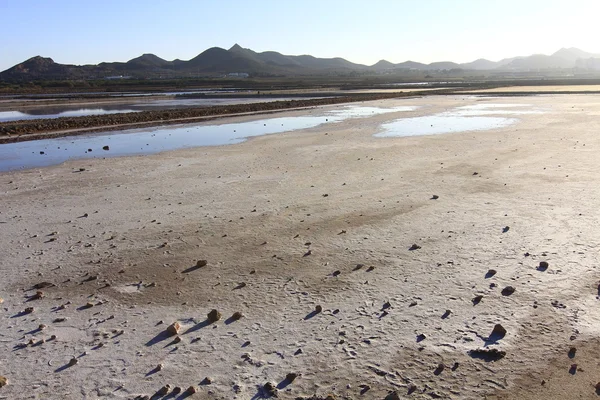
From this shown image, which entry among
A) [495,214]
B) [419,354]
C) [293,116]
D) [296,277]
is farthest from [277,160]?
[293,116]

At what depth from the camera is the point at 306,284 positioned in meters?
6.84

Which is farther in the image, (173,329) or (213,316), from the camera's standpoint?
(213,316)

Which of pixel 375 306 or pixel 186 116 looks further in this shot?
pixel 186 116

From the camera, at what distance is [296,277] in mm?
7090

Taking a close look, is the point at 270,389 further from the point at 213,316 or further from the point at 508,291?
the point at 508,291

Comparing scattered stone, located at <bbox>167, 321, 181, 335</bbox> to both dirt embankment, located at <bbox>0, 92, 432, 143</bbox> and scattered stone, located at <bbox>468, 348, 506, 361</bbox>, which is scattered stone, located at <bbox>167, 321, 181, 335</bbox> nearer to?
scattered stone, located at <bbox>468, 348, 506, 361</bbox>

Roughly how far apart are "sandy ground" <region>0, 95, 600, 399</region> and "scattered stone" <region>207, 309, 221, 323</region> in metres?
0.09

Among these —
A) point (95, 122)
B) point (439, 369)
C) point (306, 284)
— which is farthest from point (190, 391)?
point (95, 122)

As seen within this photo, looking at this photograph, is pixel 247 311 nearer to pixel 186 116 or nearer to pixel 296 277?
pixel 296 277

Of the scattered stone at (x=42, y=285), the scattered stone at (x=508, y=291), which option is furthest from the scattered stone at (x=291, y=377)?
the scattered stone at (x=42, y=285)

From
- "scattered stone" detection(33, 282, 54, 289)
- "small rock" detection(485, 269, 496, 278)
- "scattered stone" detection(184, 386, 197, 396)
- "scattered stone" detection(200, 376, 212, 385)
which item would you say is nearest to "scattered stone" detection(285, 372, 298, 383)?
"scattered stone" detection(200, 376, 212, 385)

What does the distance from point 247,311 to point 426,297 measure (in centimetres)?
212

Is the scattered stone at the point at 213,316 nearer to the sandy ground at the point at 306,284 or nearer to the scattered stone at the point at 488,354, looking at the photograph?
the sandy ground at the point at 306,284

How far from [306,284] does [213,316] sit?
1434 mm
